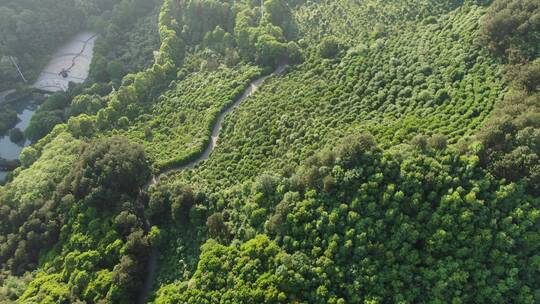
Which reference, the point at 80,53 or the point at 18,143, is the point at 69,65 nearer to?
the point at 80,53

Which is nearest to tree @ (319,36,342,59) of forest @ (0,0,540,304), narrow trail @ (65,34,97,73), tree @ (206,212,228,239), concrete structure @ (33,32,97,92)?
forest @ (0,0,540,304)

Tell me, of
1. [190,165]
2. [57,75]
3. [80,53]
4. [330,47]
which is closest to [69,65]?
[57,75]

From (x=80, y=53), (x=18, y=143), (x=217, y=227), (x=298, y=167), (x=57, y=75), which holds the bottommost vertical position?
(x=217, y=227)

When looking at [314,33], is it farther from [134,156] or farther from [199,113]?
[134,156]

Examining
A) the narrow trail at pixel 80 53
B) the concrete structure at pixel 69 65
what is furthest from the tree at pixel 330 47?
the narrow trail at pixel 80 53

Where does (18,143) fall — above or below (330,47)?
above
